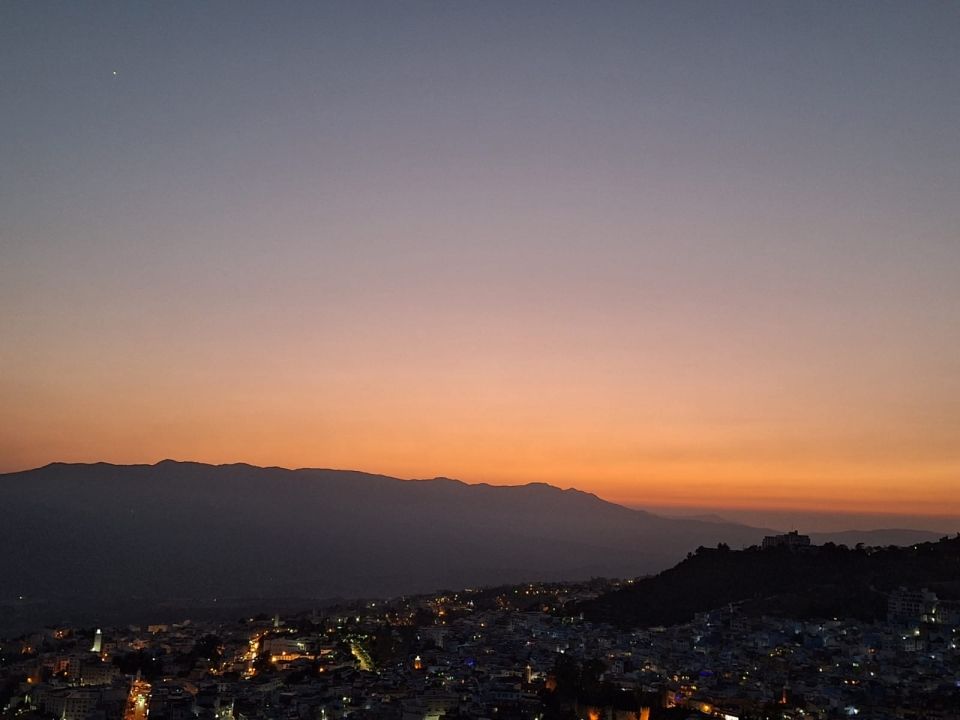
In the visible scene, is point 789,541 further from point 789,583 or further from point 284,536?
point 284,536

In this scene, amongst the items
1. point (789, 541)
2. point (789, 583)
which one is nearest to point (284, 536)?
point (789, 541)

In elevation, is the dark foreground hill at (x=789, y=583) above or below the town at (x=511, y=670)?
above

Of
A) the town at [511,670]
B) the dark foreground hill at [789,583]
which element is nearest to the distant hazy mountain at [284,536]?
the town at [511,670]

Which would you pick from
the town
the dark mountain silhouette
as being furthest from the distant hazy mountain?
the town

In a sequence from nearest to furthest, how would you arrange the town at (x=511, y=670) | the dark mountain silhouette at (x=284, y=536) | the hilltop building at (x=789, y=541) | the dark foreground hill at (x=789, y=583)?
1. the town at (x=511, y=670)
2. the dark foreground hill at (x=789, y=583)
3. the hilltop building at (x=789, y=541)
4. the dark mountain silhouette at (x=284, y=536)

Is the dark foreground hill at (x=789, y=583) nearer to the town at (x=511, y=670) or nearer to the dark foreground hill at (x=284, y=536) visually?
the town at (x=511, y=670)

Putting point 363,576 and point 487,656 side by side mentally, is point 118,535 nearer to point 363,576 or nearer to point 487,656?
point 363,576

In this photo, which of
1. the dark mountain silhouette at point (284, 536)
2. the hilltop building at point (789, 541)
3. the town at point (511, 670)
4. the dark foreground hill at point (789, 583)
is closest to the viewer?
the town at point (511, 670)
